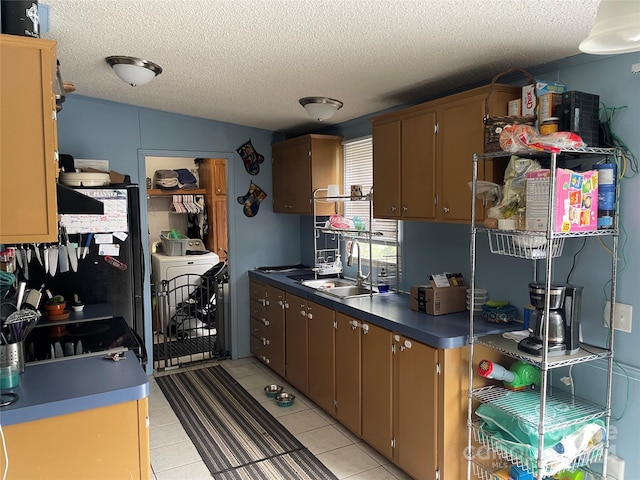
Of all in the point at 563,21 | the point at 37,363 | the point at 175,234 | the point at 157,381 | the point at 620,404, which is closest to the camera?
the point at 563,21

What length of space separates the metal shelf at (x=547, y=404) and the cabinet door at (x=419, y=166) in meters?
1.06

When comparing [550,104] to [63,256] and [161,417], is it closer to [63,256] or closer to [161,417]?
[63,256]

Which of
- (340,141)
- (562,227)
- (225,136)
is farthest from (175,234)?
(562,227)

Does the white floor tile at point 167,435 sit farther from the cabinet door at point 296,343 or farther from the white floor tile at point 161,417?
the cabinet door at point 296,343

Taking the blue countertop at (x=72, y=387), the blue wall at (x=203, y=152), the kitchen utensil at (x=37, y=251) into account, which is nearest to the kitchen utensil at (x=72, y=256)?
the kitchen utensil at (x=37, y=251)

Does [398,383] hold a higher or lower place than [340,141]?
lower

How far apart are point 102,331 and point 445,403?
1945 mm

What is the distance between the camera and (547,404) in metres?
2.33

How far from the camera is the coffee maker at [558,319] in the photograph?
2.15m

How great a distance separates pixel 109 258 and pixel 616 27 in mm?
3366

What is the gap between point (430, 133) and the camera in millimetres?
2859

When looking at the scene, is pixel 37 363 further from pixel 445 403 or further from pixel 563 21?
pixel 563 21

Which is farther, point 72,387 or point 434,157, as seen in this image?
point 434,157

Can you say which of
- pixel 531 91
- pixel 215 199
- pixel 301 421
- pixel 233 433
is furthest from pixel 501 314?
pixel 215 199
